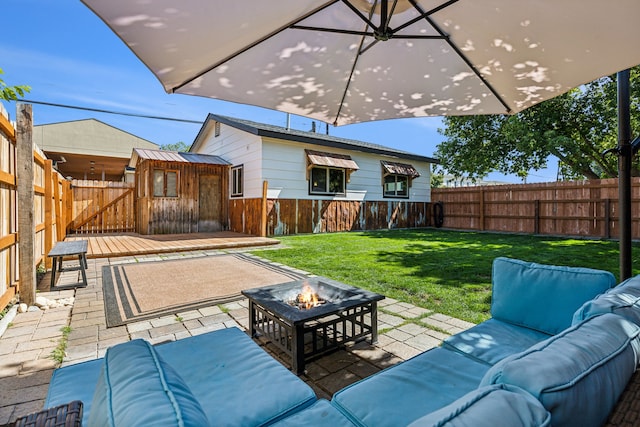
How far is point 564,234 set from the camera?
9992mm

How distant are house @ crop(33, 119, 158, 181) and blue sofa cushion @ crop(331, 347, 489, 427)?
18779 millimetres

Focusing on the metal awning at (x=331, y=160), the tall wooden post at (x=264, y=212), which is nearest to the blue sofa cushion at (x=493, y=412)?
the tall wooden post at (x=264, y=212)

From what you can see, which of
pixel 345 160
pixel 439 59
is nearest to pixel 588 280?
pixel 439 59

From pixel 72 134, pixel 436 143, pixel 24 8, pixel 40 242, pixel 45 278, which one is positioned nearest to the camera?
pixel 45 278

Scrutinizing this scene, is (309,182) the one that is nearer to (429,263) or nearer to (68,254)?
(429,263)

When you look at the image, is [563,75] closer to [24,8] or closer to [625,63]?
[625,63]

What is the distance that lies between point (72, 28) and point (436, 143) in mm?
18778

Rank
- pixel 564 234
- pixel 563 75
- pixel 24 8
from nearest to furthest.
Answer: pixel 563 75, pixel 564 234, pixel 24 8

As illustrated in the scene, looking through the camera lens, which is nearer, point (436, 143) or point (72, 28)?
point (72, 28)

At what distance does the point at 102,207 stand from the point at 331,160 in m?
8.31

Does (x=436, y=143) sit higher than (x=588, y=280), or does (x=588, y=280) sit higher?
(x=436, y=143)

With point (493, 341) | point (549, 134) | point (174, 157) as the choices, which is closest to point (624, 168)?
point (493, 341)

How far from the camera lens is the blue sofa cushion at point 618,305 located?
1075mm

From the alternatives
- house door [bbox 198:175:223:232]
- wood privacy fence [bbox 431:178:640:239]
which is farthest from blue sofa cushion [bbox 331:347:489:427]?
wood privacy fence [bbox 431:178:640:239]
